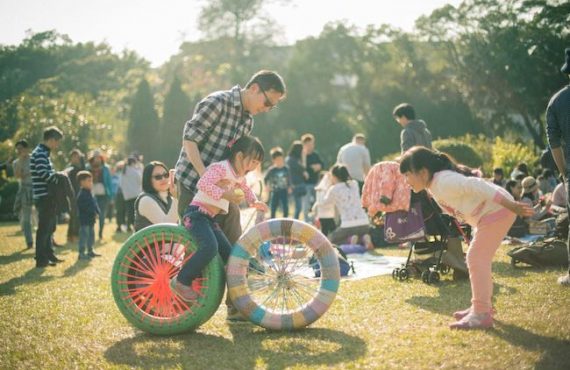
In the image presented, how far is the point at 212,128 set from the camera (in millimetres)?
5102

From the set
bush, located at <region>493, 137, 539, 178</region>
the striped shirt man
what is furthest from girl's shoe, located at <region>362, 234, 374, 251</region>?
bush, located at <region>493, 137, 539, 178</region>

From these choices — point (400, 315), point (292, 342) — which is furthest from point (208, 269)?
point (400, 315)

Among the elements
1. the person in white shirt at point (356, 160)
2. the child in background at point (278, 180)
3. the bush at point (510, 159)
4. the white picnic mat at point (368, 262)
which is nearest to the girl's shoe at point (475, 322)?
the white picnic mat at point (368, 262)

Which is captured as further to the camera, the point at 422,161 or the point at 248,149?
the point at 248,149

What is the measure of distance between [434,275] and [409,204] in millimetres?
942

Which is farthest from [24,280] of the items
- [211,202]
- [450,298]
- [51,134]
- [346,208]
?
[450,298]

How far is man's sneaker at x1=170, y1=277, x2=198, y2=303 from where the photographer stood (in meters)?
4.68

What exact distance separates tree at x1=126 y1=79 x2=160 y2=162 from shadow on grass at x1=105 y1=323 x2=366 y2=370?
32592 mm

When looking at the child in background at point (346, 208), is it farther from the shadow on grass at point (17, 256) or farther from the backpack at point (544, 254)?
A: the shadow on grass at point (17, 256)

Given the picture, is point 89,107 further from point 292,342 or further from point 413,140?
point 292,342

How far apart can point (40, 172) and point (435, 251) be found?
20.3 ft

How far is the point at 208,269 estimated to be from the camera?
478 centimetres

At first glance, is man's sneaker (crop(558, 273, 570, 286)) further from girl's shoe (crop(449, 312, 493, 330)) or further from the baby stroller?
girl's shoe (crop(449, 312, 493, 330))

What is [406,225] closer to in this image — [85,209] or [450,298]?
[450,298]
